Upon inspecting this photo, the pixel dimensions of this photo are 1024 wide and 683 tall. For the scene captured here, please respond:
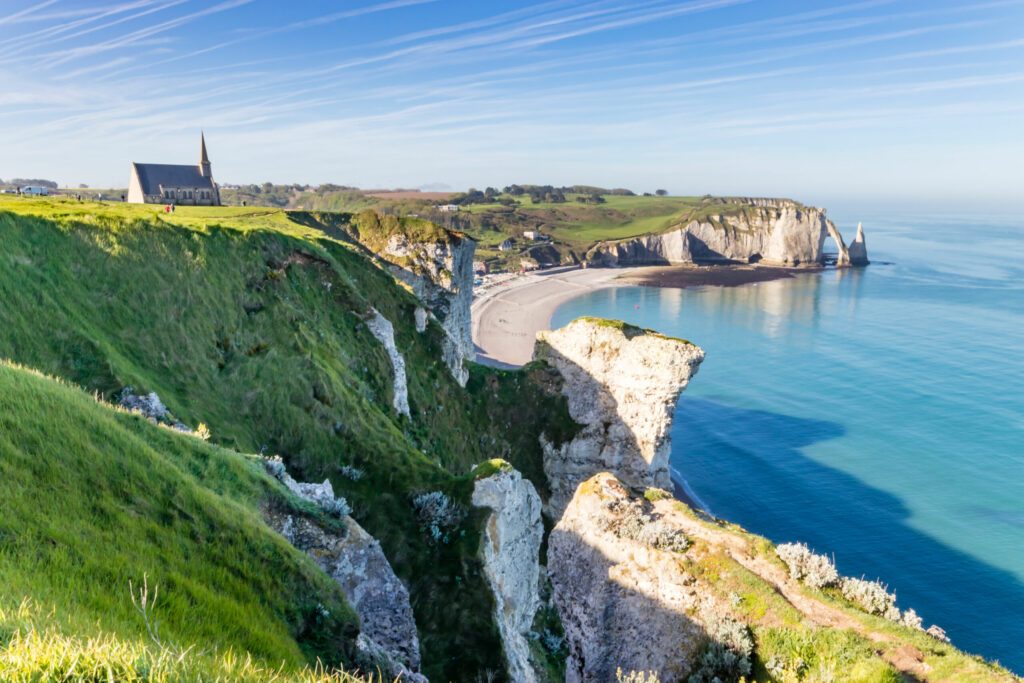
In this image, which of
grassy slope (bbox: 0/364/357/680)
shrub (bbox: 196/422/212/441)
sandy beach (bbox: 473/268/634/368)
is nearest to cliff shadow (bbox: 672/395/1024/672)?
sandy beach (bbox: 473/268/634/368)

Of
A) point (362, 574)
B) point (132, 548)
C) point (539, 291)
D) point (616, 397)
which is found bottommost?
point (539, 291)

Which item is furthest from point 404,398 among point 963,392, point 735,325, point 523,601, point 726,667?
point 735,325

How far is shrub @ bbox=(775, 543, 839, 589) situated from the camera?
21.1 metres

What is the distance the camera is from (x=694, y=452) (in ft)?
234

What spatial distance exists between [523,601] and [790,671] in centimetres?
1456

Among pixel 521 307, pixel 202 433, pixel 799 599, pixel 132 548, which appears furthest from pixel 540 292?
pixel 132 548

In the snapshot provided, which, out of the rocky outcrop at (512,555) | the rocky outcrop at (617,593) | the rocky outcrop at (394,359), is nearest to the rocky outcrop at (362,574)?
the rocky outcrop at (512,555)

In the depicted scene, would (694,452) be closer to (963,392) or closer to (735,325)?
(963,392)

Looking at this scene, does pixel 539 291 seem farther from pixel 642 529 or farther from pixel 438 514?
pixel 438 514

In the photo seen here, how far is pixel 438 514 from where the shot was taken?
82.2 feet

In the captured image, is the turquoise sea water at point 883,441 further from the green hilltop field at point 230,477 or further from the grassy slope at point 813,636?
the grassy slope at point 813,636

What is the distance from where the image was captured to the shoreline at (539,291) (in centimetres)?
11188

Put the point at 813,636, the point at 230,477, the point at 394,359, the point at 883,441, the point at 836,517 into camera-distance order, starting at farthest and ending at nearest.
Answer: the point at 883,441
the point at 836,517
the point at 394,359
the point at 813,636
the point at 230,477

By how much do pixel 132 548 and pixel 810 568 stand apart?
22657mm
